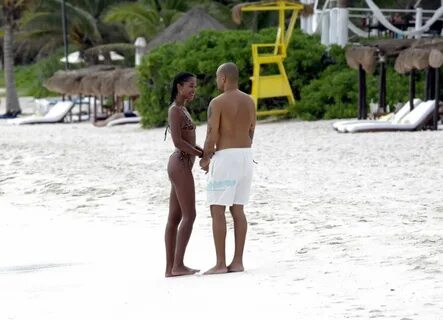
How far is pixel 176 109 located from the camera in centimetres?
762

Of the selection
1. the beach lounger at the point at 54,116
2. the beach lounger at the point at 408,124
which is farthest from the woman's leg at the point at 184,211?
the beach lounger at the point at 54,116

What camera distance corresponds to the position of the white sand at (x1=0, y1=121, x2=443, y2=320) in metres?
6.54

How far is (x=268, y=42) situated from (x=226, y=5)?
12.8 meters

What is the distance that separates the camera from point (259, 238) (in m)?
9.27

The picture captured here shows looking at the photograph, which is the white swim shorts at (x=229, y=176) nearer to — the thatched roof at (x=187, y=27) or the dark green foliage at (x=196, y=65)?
the dark green foliage at (x=196, y=65)

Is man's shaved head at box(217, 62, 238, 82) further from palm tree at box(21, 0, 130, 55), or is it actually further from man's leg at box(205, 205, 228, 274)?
palm tree at box(21, 0, 130, 55)

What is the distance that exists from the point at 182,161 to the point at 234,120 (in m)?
0.44

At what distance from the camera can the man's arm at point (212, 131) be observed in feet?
24.5

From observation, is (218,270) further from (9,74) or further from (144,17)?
(9,74)

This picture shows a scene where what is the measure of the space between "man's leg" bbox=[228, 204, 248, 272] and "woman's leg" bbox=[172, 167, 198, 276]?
0.27 meters

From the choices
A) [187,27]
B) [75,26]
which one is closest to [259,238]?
[187,27]

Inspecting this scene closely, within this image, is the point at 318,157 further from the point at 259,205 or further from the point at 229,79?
the point at 229,79

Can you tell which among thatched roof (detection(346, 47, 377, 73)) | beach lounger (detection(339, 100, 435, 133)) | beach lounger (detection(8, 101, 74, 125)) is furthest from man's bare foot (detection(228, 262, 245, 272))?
beach lounger (detection(8, 101, 74, 125))

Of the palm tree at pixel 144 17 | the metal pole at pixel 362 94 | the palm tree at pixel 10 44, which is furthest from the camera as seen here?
the palm tree at pixel 10 44
